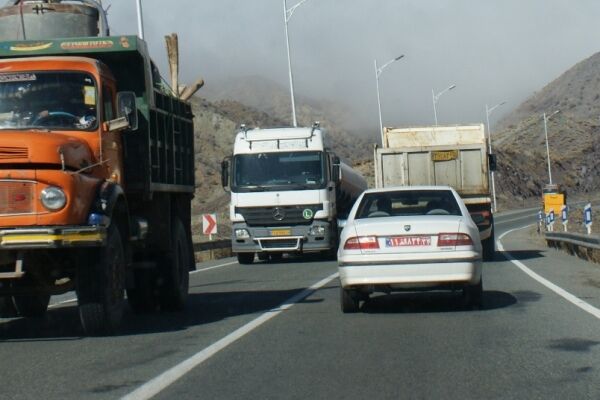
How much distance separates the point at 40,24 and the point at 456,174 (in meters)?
13.4

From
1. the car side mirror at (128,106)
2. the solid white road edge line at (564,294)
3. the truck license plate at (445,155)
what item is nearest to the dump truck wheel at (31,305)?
the car side mirror at (128,106)

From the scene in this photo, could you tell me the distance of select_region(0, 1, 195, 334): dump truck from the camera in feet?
32.6

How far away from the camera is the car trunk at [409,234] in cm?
1253

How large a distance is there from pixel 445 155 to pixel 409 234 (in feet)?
41.9

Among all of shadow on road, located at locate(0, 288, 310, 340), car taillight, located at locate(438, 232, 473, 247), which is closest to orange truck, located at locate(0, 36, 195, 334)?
shadow on road, located at locate(0, 288, 310, 340)

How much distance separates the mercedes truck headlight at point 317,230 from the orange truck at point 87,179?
484 inches

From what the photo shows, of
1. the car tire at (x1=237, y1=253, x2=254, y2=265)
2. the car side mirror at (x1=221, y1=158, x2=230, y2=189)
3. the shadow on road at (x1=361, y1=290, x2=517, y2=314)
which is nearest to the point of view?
the shadow on road at (x1=361, y1=290, x2=517, y2=314)

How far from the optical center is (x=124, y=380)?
27.6 ft

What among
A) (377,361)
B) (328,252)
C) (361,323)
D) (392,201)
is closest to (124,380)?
(377,361)

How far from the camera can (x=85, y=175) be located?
10.5 meters

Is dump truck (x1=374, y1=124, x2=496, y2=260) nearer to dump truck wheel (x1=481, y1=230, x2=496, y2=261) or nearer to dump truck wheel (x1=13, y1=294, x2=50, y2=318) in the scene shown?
dump truck wheel (x1=481, y1=230, x2=496, y2=261)

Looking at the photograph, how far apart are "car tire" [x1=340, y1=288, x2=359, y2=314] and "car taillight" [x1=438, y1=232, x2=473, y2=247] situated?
1250 mm

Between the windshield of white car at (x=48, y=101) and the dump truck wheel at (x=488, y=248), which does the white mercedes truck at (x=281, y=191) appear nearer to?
the dump truck wheel at (x=488, y=248)

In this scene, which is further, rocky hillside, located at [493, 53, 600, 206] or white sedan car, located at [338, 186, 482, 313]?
rocky hillside, located at [493, 53, 600, 206]
